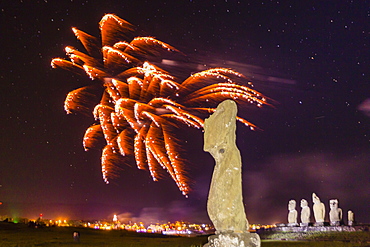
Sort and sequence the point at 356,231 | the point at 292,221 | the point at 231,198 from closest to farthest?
1. the point at 231,198
2. the point at 356,231
3. the point at 292,221

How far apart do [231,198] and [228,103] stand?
2.26 m

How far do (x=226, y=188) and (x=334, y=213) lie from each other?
3258 centimetres

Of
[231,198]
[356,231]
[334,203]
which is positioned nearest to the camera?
[231,198]

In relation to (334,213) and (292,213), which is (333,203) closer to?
(334,213)

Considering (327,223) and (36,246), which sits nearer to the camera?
(36,246)

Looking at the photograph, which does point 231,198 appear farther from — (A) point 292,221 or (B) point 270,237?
(A) point 292,221

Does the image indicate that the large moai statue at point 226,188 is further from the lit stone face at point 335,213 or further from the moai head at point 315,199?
the lit stone face at point 335,213

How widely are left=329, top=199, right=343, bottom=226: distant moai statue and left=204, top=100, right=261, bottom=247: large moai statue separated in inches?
1250

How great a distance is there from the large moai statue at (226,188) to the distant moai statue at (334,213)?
31.8 metres

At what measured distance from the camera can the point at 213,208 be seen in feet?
27.5

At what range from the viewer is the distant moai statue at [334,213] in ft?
118

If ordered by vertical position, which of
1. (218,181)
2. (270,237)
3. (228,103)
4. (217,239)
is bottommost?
(270,237)

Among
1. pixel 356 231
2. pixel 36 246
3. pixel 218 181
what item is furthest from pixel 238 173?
pixel 356 231

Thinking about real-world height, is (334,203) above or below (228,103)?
below
